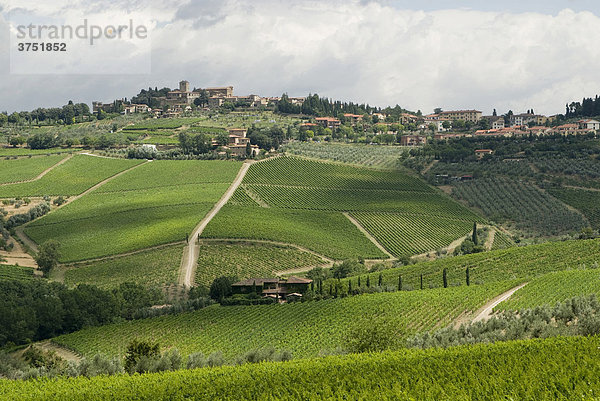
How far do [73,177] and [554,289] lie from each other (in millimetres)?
85808

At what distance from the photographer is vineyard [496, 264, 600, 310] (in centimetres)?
3792

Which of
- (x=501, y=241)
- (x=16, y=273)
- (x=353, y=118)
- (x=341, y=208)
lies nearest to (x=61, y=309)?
(x=16, y=273)

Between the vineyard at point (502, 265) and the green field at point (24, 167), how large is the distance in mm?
69834

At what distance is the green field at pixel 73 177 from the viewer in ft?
331

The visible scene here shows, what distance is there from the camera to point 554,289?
40.7 metres

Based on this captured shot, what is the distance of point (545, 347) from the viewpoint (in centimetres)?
2534

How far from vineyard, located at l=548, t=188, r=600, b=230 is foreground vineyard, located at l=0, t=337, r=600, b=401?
64737 mm

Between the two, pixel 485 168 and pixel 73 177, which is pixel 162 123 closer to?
pixel 73 177

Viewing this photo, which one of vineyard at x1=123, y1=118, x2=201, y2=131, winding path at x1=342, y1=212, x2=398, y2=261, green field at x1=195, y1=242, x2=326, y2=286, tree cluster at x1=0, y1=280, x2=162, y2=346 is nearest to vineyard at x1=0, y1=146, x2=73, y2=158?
vineyard at x1=123, y1=118, x2=201, y2=131

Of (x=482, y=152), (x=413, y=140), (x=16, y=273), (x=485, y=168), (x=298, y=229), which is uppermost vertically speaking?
(x=413, y=140)

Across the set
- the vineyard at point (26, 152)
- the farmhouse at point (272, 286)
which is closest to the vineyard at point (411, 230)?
the farmhouse at point (272, 286)

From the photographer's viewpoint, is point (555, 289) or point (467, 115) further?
point (467, 115)

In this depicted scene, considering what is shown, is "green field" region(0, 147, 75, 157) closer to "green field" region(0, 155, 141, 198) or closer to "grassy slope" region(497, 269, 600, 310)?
"green field" region(0, 155, 141, 198)

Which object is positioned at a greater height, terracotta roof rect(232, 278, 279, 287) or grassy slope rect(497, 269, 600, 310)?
grassy slope rect(497, 269, 600, 310)
